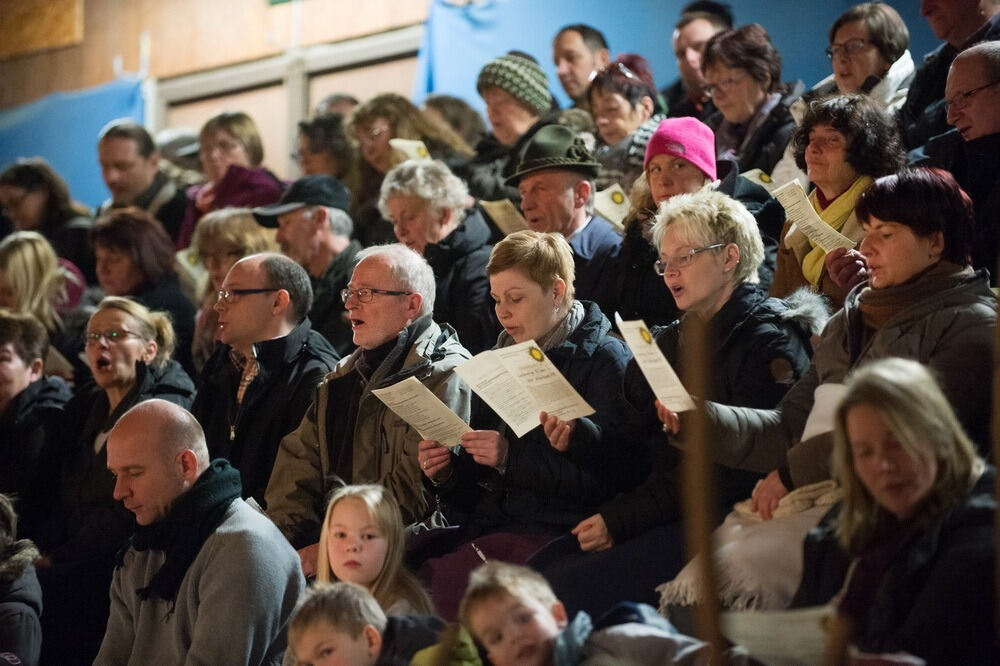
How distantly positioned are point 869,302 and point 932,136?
61.9 inches

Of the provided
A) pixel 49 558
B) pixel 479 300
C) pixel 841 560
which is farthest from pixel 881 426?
pixel 49 558

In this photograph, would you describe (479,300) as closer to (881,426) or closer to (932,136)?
(932,136)

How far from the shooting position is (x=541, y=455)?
12.9 feet

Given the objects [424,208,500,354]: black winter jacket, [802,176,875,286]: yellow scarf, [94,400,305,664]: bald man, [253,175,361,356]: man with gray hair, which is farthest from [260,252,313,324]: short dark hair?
[802,176,875,286]: yellow scarf

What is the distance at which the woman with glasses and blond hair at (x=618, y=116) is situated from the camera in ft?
18.8

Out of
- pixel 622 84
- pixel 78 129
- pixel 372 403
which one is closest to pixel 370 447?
pixel 372 403

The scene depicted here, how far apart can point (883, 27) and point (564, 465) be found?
2.23 m

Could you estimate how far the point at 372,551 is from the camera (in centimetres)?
381

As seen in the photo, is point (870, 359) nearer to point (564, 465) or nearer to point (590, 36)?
point (564, 465)

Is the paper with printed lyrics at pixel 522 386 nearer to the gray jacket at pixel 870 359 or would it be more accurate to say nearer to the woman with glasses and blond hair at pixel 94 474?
the gray jacket at pixel 870 359

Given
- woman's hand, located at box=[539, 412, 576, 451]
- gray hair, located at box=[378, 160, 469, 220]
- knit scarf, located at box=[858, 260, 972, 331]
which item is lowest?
woman's hand, located at box=[539, 412, 576, 451]

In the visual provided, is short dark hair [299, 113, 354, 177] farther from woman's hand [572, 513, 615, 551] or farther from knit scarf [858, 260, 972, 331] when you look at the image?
knit scarf [858, 260, 972, 331]

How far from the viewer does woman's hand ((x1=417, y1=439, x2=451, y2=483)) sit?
13.5 ft

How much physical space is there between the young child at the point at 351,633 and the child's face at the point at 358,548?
392mm
